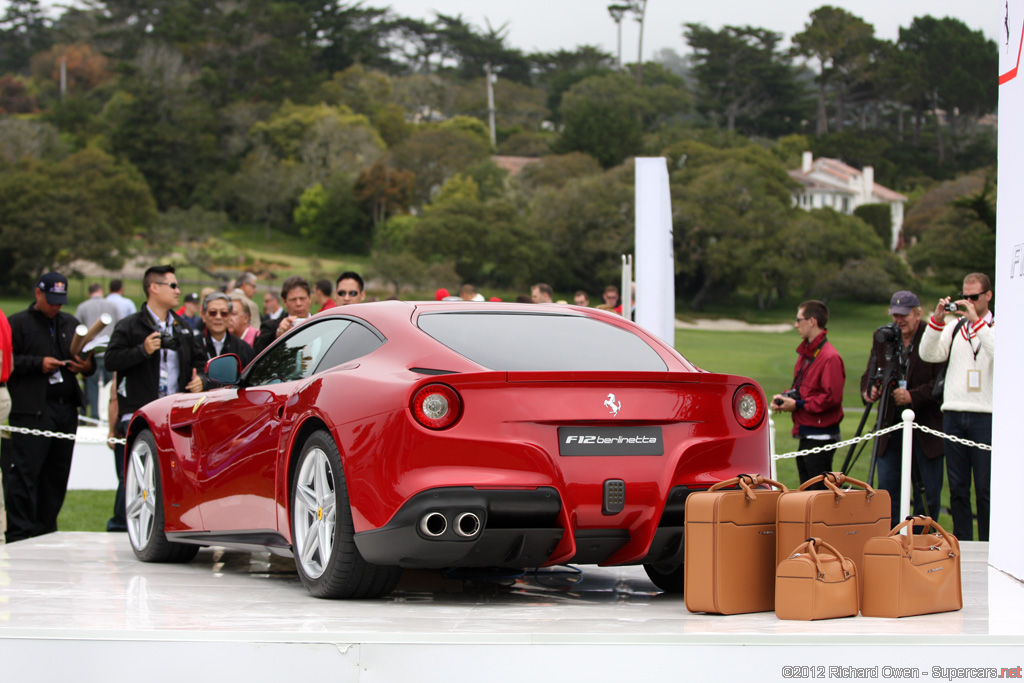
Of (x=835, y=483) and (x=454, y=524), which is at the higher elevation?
(x=835, y=483)

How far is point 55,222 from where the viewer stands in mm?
76062

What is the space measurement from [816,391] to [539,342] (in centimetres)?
462

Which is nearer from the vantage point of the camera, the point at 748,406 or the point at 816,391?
the point at 748,406

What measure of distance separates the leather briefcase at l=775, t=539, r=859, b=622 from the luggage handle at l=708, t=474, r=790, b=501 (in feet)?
1.05

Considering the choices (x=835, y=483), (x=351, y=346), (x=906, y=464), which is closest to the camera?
(x=835, y=483)

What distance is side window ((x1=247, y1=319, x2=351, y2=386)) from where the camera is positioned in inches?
238

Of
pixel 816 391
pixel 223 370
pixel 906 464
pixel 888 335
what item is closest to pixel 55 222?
pixel 816 391

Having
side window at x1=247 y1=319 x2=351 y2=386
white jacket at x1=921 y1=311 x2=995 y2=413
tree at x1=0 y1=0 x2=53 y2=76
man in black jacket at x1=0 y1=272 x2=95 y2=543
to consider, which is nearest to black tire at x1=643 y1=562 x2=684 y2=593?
side window at x1=247 y1=319 x2=351 y2=386

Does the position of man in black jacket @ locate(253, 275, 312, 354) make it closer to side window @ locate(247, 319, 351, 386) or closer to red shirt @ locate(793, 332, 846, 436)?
side window @ locate(247, 319, 351, 386)

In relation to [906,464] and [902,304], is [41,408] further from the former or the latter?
[902,304]

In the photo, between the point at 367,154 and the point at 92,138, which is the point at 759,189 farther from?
the point at 92,138

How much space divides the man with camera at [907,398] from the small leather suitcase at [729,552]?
4.44 meters

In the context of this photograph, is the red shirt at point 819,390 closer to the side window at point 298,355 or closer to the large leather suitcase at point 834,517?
the large leather suitcase at point 834,517

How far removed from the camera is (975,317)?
338 inches
